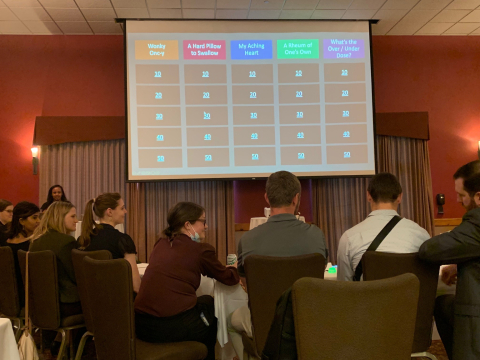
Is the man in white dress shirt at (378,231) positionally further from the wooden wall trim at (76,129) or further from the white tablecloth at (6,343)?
the wooden wall trim at (76,129)

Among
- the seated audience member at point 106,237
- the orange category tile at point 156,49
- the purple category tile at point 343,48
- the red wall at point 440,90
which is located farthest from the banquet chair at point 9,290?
the red wall at point 440,90

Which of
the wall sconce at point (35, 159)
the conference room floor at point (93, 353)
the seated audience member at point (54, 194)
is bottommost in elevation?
the conference room floor at point (93, 353)

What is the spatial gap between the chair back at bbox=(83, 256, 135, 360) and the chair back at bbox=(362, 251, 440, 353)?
1074 millimetres

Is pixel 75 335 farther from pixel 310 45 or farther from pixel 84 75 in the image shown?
pixel 310 45

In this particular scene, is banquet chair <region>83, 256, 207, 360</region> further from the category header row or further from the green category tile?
the green category tile

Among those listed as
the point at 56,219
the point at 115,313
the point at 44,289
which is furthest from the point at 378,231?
the point at 56,219

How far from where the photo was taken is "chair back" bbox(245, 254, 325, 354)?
2049 millimetres

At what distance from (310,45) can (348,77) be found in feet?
1.94

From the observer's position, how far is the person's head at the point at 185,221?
249 centimetres

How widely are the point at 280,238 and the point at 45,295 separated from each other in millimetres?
1565

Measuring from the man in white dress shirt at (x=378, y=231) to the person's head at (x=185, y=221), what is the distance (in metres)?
0.81

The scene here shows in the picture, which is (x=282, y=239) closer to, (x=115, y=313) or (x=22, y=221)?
(x=115, y=313)

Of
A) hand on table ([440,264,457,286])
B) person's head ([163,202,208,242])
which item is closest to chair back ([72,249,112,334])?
person's head ([163,202,208,242])

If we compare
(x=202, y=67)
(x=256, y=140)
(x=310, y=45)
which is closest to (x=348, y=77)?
(x=310, y=45)
